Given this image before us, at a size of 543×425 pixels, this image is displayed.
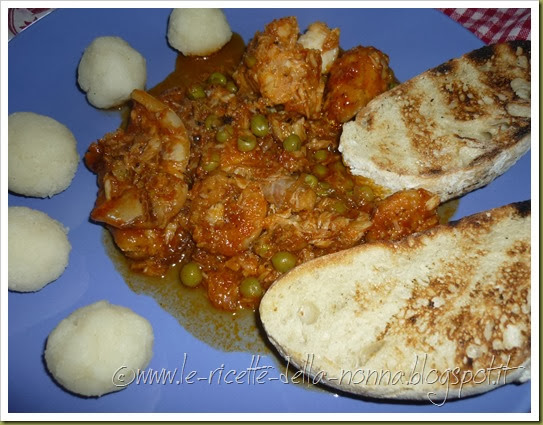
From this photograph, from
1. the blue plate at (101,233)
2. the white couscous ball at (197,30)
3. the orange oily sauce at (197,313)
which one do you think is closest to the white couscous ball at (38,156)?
the blue plate at (101,233)

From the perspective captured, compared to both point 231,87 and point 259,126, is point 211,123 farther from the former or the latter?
point 231,87

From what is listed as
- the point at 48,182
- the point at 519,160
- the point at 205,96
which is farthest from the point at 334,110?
the point at 48,182

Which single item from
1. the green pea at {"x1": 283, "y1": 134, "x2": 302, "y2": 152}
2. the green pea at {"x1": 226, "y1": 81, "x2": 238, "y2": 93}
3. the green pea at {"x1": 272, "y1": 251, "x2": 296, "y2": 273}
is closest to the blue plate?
the green pea at {"x1": 226, "y1": 81, "x2": 238, "y2": 93}

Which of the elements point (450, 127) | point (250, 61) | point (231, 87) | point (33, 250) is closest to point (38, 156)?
point (33, 250)

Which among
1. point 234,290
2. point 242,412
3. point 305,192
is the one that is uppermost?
point 305,192

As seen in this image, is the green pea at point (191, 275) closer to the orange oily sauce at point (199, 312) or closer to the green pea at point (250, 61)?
the orange oily sauce at point (199, 312)

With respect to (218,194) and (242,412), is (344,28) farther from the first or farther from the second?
(242,412)

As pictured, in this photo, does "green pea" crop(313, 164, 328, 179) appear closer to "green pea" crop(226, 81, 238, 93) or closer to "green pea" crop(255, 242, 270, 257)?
"green pea" crop(255, 242, 270, 257)
